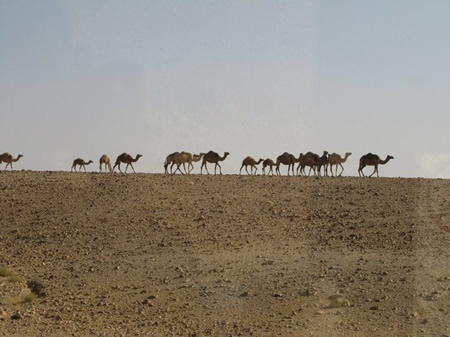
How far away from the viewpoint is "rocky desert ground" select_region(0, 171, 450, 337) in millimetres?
15508

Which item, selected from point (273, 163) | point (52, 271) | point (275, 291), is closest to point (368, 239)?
point (275, 291)

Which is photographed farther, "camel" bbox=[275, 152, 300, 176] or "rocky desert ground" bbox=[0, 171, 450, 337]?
"camel" bbox=[275, 152, 300, 176]

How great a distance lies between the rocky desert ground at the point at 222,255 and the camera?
15.5m

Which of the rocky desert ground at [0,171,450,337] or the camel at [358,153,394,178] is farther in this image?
the camel at [358,153,394,178]

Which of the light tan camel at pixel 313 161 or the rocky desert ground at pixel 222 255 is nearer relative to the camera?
the rocky desert ground at pixel 222 255

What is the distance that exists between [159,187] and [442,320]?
14.2 metres

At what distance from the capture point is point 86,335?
48.1ft

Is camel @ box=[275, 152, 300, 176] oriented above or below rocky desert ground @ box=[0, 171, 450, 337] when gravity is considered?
above

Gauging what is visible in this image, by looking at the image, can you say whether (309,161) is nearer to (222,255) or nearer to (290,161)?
(290,161)

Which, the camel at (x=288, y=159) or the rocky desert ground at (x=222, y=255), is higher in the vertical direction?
the camel at (x=288, y=159)

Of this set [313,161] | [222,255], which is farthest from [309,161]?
[222,255]

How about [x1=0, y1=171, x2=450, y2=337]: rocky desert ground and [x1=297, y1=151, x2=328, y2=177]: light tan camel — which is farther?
[x1=297, y1=151, x2=328, y2=177]: light tan camel

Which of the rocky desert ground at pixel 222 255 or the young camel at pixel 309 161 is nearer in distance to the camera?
the rocky desert ground at pixel 222 255

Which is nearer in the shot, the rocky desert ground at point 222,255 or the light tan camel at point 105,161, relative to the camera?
the rocky desert ground at point 222,255
